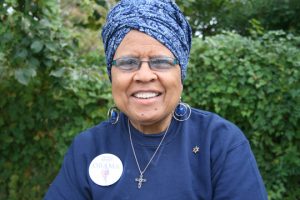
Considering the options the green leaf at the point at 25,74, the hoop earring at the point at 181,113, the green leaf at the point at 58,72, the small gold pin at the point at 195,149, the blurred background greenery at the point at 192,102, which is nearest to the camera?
the small gold pin at the point at 195,149

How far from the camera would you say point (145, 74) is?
177 centimetres

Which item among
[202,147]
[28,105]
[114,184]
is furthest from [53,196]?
[28,105]

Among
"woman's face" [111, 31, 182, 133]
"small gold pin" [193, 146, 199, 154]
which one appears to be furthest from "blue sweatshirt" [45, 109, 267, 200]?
"woman's face" [111, 31, 182, 133]

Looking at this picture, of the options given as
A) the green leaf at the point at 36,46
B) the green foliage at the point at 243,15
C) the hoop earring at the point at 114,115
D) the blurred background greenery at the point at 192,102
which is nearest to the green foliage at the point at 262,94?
the blurred background greenery at the point at 192,102

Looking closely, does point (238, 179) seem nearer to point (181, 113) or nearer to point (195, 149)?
point (195, 149)

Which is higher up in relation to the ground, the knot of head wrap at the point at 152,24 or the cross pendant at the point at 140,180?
the knot of head wrap at the point at 152,24

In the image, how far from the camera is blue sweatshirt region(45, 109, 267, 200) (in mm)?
1778

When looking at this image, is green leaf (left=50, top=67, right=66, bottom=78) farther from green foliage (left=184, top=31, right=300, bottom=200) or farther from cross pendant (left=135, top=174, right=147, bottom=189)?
cross pendant (left=135, top=174, right=147, bottom=189)

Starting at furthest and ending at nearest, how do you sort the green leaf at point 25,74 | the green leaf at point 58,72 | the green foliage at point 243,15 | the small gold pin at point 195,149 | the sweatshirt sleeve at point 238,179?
the green foliage at point 243,15, the green leaf at point 58,72, the green leaf at point 25,74, the small gold pin at point 195,149, the sweatshirt sleeve at point 238,179

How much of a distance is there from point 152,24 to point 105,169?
2.00 ft

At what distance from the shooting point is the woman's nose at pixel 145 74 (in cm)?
177

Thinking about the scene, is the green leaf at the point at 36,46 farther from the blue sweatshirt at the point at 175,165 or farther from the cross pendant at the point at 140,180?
the cross pendant at the point at 140,180

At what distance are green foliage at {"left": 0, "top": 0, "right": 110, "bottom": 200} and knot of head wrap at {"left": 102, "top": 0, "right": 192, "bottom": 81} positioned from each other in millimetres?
1423

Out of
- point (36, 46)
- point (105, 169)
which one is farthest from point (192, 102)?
point (105, 169)
